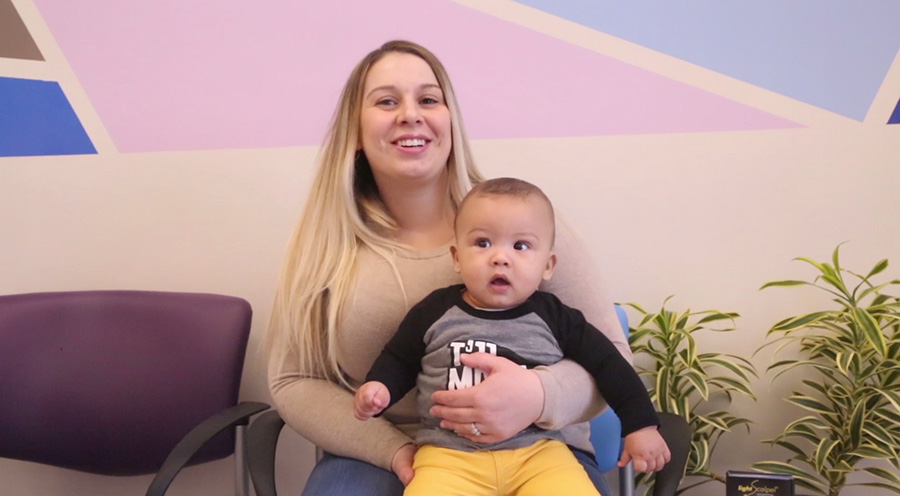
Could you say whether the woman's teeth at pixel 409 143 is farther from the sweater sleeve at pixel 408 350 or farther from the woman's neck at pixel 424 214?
the sweater sleeve at pixel 408 350

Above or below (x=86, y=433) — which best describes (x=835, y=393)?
above

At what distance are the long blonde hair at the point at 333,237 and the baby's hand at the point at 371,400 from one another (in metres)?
0.29

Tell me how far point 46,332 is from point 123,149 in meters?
0.61

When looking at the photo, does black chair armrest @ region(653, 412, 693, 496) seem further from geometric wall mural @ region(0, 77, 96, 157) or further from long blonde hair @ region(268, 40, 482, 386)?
geometric wall mural @ region(0, 77, 96, 157)

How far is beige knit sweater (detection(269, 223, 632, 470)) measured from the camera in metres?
1.49

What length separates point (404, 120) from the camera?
5.01 ft

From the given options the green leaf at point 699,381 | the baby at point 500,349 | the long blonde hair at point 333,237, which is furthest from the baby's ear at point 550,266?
the green leaf at point 699,381

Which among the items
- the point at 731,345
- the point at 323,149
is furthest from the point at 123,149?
the point at 731,345

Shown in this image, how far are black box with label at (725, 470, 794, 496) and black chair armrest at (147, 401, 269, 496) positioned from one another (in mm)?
1145

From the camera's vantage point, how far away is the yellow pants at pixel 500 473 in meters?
1.23

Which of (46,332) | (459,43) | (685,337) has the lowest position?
(46,332)

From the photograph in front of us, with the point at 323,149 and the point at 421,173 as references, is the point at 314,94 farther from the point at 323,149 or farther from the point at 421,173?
the point at 421,173

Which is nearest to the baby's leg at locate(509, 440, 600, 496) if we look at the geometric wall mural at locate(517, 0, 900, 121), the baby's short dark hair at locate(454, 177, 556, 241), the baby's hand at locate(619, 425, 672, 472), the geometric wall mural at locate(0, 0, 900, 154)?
the baby's hand at locate(619, 425, 672, 472)

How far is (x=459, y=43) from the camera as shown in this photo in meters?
2.11
